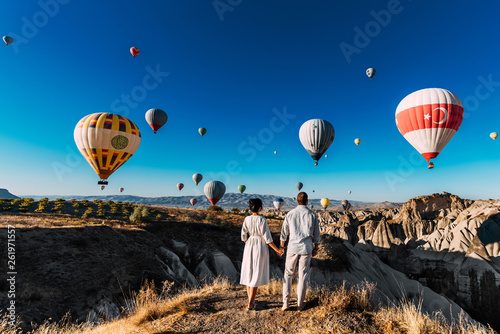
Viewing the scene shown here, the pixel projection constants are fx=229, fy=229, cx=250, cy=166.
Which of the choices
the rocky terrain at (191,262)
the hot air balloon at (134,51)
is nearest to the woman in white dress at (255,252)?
the rocky terrain at (191,262)

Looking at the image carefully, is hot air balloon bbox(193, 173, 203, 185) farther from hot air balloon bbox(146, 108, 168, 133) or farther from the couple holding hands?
the couple holding hands

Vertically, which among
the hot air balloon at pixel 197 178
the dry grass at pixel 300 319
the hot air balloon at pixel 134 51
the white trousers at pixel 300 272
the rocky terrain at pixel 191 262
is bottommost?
the rocky terrain at pixel 191 262

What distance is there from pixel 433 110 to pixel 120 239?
2754 centimetres

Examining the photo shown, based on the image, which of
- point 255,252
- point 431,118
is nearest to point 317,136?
point 431,118

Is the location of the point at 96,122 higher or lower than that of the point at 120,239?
higher

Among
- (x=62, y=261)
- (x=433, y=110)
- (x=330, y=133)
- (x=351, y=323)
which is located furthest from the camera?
(x=330, y=133)

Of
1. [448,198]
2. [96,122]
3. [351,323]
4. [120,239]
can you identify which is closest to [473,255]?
[351,323]

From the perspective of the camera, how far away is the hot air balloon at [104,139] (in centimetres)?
2033

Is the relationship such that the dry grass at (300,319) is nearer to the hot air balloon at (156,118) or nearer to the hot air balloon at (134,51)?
the hot air balloon at (156,118)

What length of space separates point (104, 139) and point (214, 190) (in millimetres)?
22380

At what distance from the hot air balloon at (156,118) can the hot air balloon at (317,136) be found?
1962 cm

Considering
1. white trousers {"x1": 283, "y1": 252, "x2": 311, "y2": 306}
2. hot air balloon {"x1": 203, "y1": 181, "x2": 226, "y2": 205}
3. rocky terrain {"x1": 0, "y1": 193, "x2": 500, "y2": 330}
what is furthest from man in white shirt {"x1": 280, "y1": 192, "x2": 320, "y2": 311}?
hot air balloon {"x1": 203, "y1": 181, "x2": 226, "y2": 205}

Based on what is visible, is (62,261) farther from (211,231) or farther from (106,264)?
(211,231)

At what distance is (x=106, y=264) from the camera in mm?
14102
